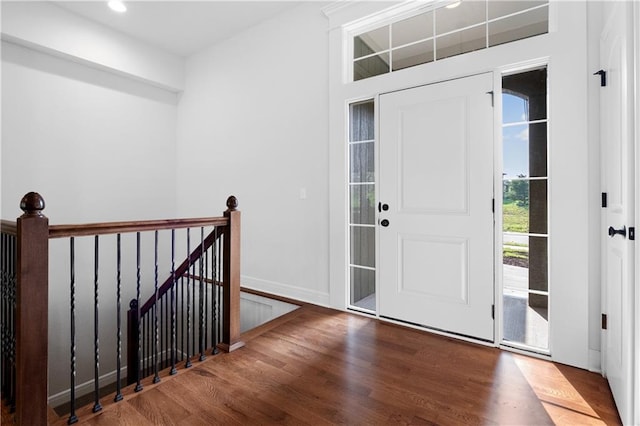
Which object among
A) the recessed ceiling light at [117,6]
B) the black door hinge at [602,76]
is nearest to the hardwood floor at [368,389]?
the black door hinge at [602,76]

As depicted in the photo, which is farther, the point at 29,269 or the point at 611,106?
the point at 611,106

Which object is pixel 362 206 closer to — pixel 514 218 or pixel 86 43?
pixel 514 218

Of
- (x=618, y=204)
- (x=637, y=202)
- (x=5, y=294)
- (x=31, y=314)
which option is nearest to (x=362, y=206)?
(x=618, y=204)

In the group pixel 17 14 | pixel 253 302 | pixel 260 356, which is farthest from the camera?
pixel 253 302

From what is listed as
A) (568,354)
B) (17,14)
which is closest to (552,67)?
(568,354)

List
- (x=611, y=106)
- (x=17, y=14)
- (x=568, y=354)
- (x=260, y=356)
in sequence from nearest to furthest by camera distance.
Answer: (x=611, y=106)
(x=568, y=354)
(x=260, y=356)
(x=17, y=14)

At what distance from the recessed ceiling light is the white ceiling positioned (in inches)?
1.8

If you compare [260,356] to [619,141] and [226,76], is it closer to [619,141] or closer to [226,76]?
[619,141]

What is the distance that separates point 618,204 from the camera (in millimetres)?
1621

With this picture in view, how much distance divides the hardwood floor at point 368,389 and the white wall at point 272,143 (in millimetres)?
1077

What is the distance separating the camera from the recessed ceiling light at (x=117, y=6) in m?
3.21

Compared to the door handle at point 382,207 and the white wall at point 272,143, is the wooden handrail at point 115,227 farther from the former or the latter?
the door handle at point 382,207

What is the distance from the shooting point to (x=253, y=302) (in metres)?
3.64

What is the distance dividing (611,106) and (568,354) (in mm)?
1518
